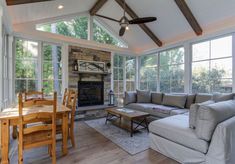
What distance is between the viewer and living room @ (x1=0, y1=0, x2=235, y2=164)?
1.98m

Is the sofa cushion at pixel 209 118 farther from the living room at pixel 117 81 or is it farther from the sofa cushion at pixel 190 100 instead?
the sofa cushion at pixel 190 100

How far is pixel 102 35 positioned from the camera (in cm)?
617

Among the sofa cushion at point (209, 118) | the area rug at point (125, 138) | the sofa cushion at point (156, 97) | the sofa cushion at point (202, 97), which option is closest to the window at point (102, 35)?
the sofa cushion at point (156, 97)

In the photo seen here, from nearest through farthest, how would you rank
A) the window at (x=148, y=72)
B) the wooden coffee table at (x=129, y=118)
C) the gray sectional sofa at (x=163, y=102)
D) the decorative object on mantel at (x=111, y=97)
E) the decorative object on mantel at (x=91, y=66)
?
→ the wooden coffee table at (x=129, y=118) < the gray sectional sofa at (x=163, y=102) < the decorative object on mantel at (x=91, y=66) < the decorative object on mantel at (x=111, y=97) < the window at (x=148, y=72)

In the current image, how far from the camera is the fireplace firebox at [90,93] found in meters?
5.40

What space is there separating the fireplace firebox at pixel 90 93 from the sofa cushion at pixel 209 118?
13.8ft

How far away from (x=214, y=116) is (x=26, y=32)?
5172 millimetres

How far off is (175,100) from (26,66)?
4644 mm

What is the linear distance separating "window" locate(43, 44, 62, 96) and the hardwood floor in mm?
2595

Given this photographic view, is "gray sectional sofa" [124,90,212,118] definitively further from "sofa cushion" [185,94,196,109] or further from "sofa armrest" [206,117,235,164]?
"sofa armrest" [206,117,235,164]

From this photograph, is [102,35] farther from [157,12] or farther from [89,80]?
[157,12]

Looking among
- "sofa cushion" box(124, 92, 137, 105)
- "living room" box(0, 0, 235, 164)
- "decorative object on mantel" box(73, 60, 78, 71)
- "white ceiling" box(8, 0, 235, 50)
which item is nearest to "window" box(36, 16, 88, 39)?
"living room" box(0, 0, 235, 164)

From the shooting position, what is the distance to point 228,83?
3986mm

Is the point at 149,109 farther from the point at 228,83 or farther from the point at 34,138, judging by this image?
the point at 34,138
